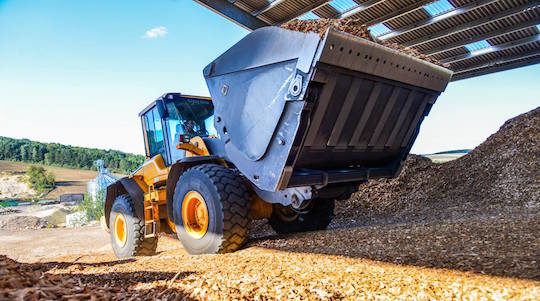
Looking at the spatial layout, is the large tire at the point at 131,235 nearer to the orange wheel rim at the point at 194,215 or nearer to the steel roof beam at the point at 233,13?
the orange wheel rim at the point at 194,215

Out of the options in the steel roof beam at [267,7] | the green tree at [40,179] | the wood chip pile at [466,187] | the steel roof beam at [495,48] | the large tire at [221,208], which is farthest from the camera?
the green tree at [40,179]

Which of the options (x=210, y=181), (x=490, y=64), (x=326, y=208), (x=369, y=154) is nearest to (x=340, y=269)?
(x=210, y=181)

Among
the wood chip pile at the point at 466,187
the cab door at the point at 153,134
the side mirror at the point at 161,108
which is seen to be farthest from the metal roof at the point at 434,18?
the side mirror at the point at 161,108

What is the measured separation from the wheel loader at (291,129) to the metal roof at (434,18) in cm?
437

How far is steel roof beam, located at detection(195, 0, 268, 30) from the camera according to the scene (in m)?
8.27

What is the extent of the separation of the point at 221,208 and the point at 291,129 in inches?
43.0

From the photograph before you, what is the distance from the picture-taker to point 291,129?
12.6 feet

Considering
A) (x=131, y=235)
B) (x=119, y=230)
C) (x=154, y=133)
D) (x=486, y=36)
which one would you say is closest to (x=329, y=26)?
(x=154, y=133)

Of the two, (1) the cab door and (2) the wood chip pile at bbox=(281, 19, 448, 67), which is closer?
(2) the wood chip pile at bbox=(281, 19, 448, 67)

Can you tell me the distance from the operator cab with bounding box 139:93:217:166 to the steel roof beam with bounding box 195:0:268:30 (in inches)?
123

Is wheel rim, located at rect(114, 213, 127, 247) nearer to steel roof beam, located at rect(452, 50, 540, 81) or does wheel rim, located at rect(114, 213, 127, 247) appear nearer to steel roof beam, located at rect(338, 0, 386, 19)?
steel roof beam, located at rect(338, 0, 386, 19)

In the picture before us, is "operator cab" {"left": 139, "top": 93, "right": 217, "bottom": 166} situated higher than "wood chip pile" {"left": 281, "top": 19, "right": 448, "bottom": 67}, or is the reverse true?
"wood chip pile" {"left": 281, "top": 19, "right": 448, "bottom": 67}

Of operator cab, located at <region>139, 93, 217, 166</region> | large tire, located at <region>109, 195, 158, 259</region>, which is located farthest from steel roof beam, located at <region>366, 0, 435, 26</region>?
large tire, located at <region>109, 195, 158, 259</region>

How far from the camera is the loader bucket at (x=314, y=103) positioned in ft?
12.4
